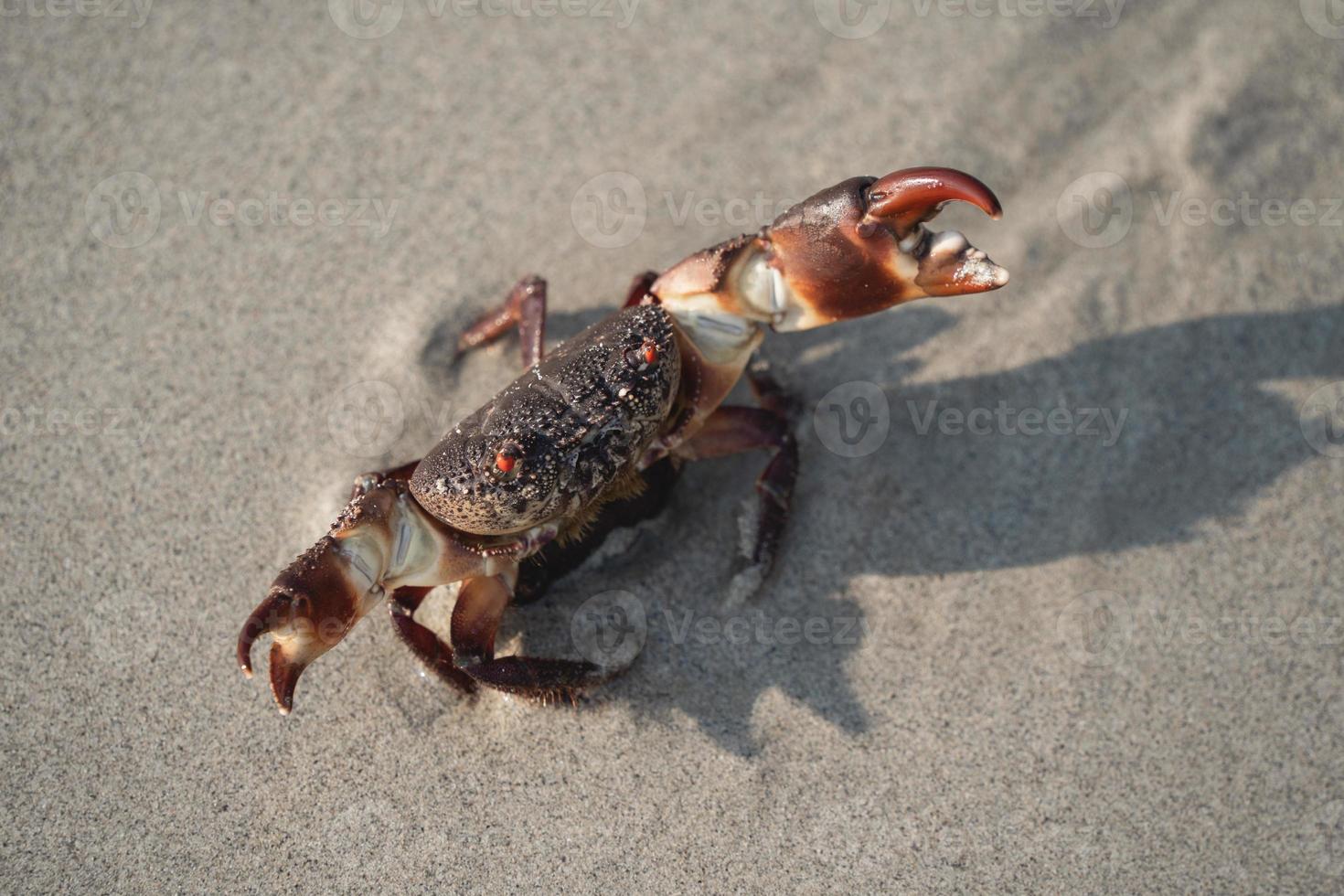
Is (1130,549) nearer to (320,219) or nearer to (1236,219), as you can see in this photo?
(1236,219)
